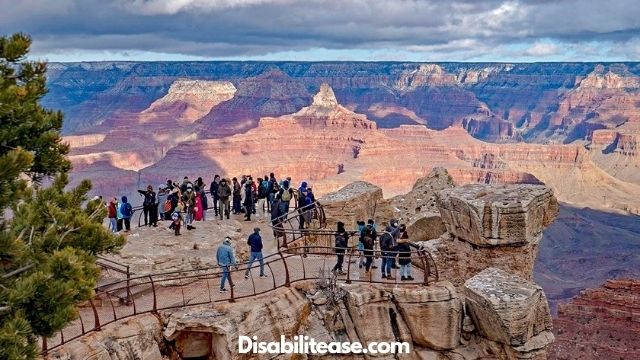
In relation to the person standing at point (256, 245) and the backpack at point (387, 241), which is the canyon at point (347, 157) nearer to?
the backpack at point (387, 241)

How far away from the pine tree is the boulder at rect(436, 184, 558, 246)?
9.90 metres

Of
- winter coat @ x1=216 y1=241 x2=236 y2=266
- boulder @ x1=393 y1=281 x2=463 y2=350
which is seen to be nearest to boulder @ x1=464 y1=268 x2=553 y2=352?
boulder @ x1=393 y1=281 x2=463 y2=350

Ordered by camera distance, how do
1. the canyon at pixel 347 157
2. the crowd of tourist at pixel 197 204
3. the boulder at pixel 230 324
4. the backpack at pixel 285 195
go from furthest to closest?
the canyon at pixel 347 157, the backpack at pixel 285 195, the crowd of tourist at pixel 197 204, the boulder at pixel 230 324

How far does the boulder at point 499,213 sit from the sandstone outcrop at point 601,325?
A: 21.7m

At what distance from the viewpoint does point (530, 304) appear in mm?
15688

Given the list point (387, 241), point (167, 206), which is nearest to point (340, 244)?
point (387, 241)

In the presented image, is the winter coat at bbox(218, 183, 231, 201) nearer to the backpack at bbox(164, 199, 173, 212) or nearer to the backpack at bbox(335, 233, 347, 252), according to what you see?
the backpack at bbox(164, 199, 173, 212)

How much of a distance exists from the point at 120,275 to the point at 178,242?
8.33 ft

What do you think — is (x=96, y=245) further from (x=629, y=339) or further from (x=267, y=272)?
(x=629, y=339)

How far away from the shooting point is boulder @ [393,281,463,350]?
16.3m

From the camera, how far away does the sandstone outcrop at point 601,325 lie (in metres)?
38.2

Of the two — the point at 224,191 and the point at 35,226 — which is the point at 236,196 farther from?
the point at 35,226

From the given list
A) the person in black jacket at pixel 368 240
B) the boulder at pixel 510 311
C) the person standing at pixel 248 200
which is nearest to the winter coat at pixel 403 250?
the person in black jacket at pixel 368 240

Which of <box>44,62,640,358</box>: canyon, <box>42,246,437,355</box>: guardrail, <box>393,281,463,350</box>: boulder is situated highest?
<box>42,246,437,355</box>: guardrail
